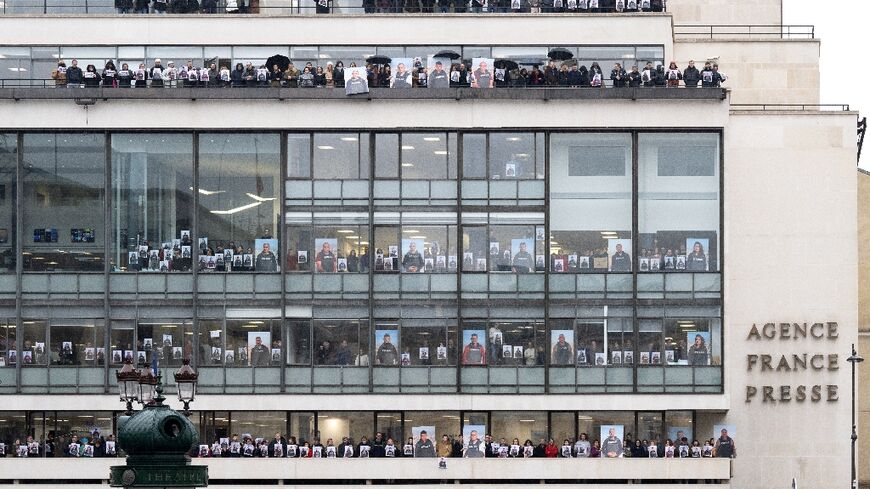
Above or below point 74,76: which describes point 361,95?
below

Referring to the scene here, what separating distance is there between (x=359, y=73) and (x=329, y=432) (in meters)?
12.1

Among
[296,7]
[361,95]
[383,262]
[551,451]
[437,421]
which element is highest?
[296,7]

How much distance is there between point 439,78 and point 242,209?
26.2 ft

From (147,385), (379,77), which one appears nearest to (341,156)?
(379,77)

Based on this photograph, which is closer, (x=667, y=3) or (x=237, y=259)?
(x=237, y=259)

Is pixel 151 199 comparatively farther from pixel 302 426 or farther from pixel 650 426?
pixel 650 426

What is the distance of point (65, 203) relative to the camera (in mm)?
68875

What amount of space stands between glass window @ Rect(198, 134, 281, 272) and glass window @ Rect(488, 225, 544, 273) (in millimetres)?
7338

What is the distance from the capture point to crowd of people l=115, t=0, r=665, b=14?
70.9 m

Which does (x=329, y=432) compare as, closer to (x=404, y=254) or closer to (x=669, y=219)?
(x=404, y=254)

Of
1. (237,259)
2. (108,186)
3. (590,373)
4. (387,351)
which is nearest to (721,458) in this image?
(590,373)

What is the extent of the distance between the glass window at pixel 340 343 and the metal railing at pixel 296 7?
11.3 m

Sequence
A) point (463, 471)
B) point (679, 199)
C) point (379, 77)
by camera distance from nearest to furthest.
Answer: point (463, 471) → point (379, 77) → point (679, 199)

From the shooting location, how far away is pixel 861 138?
7500cm
